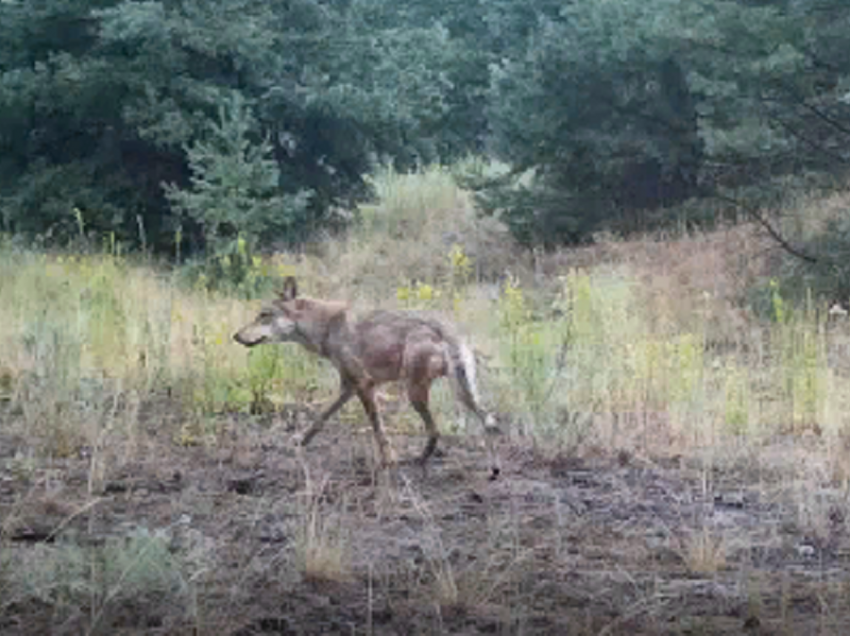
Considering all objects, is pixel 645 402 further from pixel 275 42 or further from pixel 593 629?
pixel 275 42

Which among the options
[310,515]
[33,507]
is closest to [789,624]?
[310,515]

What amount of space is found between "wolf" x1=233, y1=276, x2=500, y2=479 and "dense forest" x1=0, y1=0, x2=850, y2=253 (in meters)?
8.74

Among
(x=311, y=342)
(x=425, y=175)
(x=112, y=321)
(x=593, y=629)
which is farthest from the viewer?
(x=425, y=175)

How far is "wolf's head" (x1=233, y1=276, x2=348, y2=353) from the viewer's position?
7.55 m

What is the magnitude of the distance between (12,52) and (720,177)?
1023cm

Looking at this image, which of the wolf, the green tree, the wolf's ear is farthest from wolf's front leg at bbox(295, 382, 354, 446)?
the green tree

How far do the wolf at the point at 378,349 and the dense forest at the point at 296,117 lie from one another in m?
8.74

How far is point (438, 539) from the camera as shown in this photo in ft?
16.3

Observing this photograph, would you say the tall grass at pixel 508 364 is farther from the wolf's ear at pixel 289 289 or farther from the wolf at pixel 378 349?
the wolf's ear at pixel 289 289

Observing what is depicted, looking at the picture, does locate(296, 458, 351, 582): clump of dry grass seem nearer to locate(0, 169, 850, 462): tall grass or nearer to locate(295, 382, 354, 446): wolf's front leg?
locate(0, 169, 850, 462): tall grass

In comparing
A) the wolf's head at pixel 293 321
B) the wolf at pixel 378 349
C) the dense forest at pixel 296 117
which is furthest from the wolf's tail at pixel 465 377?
the dense forest at pixel 296 117

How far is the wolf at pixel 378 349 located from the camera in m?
7.03

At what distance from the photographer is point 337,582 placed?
4586 mm

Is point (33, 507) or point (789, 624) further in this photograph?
point (33, 507)
